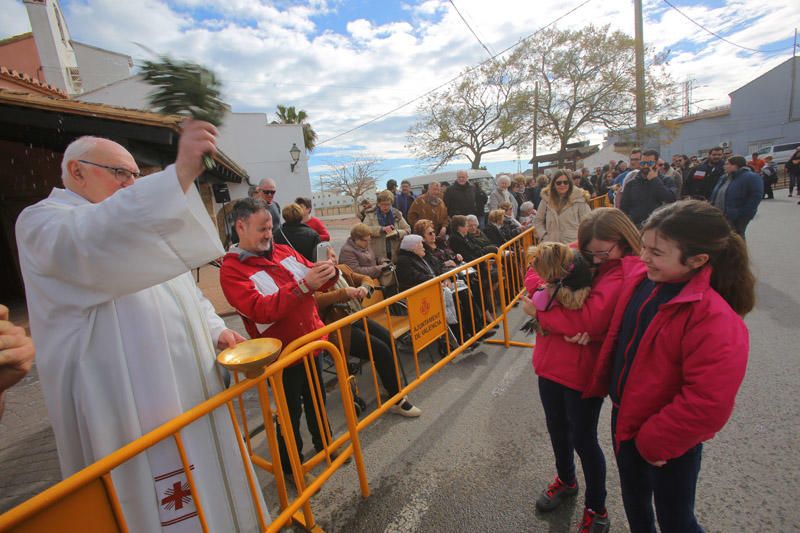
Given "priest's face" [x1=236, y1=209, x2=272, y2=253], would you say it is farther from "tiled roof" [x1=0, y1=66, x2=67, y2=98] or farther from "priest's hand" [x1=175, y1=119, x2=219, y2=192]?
"tiled roof" [x1=0, y1=66, x2=67, y2=98]

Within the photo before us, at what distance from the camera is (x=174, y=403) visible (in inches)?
58.2

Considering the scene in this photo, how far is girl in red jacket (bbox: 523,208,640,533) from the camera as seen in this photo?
1883 mm

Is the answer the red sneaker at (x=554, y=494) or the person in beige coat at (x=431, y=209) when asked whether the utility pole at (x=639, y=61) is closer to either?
the person in beige coat at (x=431, y=209)

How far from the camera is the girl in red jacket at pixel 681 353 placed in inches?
52.6

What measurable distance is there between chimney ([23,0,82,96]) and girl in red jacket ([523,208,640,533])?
21385 millimetres

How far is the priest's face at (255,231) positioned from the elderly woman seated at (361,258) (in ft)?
6.92

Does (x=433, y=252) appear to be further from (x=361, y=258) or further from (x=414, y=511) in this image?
(x=414, y=511)

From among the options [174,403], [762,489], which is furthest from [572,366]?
[174,403]

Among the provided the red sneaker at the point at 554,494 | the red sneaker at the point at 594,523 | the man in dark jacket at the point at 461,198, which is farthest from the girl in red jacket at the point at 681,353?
the man in dark jacket at the point at 461,198

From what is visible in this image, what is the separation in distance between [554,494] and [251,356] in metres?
1.90

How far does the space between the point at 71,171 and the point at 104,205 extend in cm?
51

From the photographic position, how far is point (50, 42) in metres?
16.6

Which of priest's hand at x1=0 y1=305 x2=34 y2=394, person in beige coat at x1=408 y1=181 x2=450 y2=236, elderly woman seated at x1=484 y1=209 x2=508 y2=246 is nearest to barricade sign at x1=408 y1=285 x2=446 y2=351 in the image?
priest's hand at x1=0 y1=305 x2=34 y2=394

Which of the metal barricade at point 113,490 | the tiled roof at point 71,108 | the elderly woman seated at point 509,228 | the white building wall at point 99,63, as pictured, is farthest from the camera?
the white building wall at point 99,63
